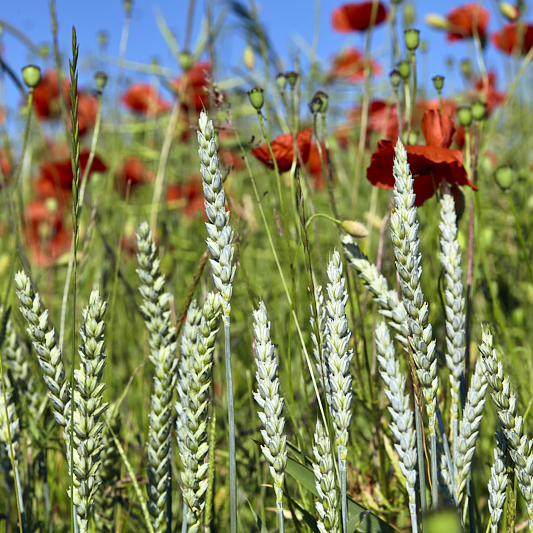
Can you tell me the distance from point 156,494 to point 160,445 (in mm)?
35

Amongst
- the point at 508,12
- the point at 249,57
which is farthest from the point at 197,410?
the point at 508,12

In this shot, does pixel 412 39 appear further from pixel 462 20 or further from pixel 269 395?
pixel 462 20

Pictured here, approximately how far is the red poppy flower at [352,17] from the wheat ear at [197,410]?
4.73 feet

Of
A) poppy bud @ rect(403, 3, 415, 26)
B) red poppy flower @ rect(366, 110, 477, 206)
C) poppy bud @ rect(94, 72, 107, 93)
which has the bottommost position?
red poppy flower @ rect(366, 110, 477, 206)

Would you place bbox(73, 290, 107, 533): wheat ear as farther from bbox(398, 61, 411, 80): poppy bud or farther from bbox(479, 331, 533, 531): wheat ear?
bbox(398, 61, 411, 80): poppy bud

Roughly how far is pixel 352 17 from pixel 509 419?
153 cm

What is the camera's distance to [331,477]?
0.34m

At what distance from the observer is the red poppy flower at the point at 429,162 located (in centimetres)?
49

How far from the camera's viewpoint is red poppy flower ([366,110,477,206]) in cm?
49

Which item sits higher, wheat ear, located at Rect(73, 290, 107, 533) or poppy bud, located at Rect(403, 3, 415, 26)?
poppy bud, located at Rect(403, 3, 415, 26)

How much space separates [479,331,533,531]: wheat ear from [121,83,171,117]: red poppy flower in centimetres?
185

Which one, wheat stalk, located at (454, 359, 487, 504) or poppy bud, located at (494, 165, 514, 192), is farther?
poppy bud, located at (494, 165, 514, 192)

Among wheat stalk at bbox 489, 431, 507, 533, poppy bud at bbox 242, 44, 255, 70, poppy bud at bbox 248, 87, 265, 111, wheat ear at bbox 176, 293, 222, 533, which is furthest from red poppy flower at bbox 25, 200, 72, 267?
wheat stalk at bbox 489, 431, 507, 533

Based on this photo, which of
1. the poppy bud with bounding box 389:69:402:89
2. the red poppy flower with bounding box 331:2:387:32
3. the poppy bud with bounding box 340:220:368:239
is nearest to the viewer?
the poppy bud with bounding box 340:220:368:239
